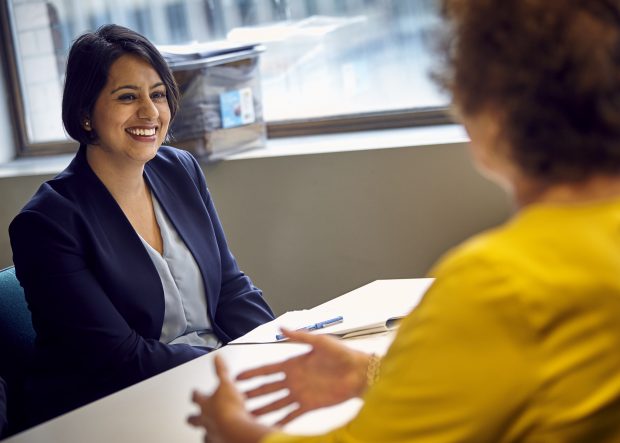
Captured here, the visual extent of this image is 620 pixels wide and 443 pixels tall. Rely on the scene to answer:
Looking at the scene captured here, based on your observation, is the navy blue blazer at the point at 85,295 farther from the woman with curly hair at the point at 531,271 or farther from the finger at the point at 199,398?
the woman with curly hair at the point at 531,271

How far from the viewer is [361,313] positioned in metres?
2.03

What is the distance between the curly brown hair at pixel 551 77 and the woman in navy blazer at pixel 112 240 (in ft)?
4.67

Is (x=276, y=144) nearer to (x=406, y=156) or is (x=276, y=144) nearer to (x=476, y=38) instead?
(x=406, y=156)

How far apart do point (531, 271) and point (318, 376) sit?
0.53 metres

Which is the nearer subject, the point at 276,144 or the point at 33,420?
the point at 33,420

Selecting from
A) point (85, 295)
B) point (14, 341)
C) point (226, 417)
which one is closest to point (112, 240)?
point (85, 295)

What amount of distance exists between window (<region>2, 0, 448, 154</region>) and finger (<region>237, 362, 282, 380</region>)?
7.07 ft

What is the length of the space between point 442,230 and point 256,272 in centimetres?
74

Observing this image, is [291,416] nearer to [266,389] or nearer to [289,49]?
[266,389]

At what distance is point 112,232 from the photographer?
2281 mm

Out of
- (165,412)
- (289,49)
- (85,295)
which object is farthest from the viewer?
(289,49)

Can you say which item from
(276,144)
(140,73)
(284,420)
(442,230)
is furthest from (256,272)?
(284,420)

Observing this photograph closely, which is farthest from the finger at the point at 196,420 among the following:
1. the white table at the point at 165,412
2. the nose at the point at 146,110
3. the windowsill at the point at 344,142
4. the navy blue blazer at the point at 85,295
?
the windowsill at the point at 344,142

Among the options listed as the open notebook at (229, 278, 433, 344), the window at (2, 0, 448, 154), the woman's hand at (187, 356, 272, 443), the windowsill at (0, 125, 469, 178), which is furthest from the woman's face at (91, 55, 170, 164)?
the woman's hand at (187, 356, 272, 443)
